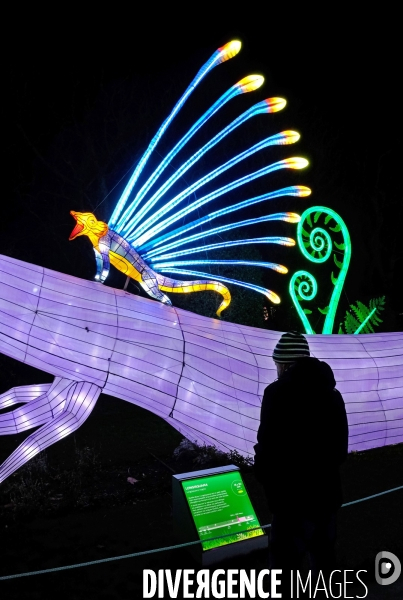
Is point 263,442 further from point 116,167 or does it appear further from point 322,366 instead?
point 116,167

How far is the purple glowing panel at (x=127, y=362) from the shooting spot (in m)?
4.33

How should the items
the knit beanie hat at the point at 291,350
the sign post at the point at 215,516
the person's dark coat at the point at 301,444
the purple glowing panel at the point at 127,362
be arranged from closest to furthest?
the person's dark coat at the point at 301,444, the knit beanie hat at the point at 291,350, the sign post at the point at 215,516, the purple glowing panel at the point at 127,362

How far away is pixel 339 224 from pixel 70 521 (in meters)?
4.98

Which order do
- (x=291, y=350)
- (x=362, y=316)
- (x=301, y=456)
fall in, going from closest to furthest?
(x=301, y=456), (x=291, y=350), (x=362, y=316)

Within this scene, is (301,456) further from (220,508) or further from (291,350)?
(220,508)

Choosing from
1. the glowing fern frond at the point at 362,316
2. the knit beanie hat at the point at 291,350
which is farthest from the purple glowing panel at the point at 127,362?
the knit beanie hat at the point at 291,350

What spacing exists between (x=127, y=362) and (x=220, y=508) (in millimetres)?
Result: 1701

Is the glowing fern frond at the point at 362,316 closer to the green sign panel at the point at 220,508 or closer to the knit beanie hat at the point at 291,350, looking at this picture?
the green sign panel at the point at 220,508

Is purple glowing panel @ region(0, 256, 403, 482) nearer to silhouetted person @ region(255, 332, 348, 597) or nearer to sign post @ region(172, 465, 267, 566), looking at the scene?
sign post @ region(172, 465, 267, 566)

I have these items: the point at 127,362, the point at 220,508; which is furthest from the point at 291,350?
the point at 127,362

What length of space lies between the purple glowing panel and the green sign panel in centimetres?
136

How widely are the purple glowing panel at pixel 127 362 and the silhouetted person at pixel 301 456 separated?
7.65 feet

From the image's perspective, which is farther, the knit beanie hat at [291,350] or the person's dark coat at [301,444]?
the knit beanie hat at [291,350]

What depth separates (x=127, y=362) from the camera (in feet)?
15.3
